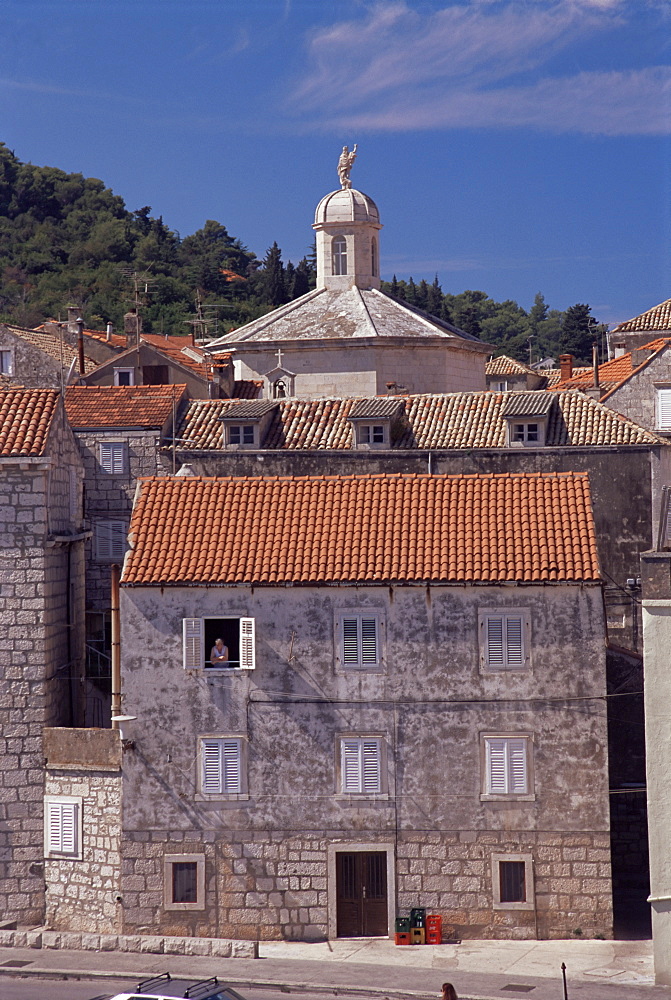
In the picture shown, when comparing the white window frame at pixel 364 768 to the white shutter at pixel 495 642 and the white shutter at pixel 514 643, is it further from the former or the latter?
the white shutter at pixel 514 643

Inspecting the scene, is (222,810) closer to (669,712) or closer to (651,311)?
(669,712)

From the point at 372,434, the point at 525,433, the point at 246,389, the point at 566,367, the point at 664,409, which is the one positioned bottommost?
the point at 525,433

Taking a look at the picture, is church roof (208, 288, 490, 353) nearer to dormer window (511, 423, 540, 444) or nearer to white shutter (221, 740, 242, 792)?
dormer window (511, 423, 540, 444)

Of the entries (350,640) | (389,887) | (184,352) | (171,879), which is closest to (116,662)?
(171,879)

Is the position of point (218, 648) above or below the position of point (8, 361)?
below

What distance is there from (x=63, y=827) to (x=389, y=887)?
7149 mm

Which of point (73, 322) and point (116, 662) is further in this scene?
point (73, 322)

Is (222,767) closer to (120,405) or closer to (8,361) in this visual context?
(120,405)

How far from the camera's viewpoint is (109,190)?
472ft

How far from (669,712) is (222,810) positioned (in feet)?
30.5

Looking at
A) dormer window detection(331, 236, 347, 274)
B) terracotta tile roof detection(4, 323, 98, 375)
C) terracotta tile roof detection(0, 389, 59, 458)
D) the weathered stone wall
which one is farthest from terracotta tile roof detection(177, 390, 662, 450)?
terracotta tile roof detection(4, 323, 98, 375)

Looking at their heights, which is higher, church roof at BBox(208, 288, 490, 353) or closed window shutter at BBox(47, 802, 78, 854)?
church roof at BBox(208, 288, 490, 353)

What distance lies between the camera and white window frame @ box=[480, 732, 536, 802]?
2708 centimetres

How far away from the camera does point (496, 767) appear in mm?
27188
